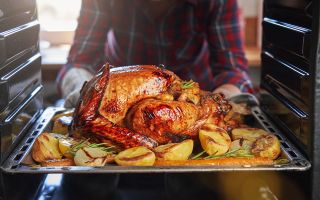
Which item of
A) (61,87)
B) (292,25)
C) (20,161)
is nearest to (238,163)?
(292,25)

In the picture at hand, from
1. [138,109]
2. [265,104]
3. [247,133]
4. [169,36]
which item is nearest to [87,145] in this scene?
[138,109]

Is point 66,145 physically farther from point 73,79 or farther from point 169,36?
point 169,36

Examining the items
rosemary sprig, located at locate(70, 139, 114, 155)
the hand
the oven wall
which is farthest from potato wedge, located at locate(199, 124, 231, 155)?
the hand

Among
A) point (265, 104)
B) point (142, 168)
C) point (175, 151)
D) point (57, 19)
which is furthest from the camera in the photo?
point (57, 19)

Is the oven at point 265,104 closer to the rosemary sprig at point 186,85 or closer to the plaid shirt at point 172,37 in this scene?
the rosemary sprig at point 186,85

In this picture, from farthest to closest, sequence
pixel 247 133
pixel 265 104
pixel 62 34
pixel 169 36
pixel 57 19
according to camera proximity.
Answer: pixel 57 19 → pixel 62 34 → pixel 169 36 → pixel 265 104 → pixel 247 133

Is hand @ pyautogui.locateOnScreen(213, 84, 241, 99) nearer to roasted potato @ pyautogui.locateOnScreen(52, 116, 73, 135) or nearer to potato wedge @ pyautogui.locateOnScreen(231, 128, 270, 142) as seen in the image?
potato wedge @ pyautogui.locateOnScreen(231, 128, 270, 142)

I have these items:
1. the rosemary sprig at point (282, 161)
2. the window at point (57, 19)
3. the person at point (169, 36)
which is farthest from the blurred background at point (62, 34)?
the rosemary sprig at point (282, 161)
